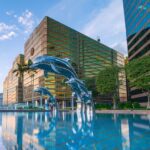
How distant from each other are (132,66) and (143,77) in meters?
4.13

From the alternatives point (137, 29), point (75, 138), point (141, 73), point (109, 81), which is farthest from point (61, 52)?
point (75, 138)

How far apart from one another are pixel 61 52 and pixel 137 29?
36.1 meters

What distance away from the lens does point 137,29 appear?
228 ft

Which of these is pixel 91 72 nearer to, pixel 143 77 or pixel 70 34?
pixel 70 34

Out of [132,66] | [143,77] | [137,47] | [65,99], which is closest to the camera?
[143,77]

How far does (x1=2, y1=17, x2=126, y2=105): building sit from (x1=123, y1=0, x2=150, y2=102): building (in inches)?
1138

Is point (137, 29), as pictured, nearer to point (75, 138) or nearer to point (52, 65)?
point (52, 65)

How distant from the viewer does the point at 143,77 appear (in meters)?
44.5

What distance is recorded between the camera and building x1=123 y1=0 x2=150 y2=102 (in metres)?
62.8

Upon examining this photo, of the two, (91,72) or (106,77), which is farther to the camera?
(91,72)

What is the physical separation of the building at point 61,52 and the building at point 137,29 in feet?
94.8

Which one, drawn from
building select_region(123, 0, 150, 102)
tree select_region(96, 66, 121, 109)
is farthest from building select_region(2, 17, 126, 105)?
building select_region(123, 0, 150, 102)

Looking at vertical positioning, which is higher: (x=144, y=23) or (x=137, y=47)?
(x=144, y=23)

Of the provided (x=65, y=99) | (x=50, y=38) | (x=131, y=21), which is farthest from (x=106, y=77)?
(x=50, y=38)
